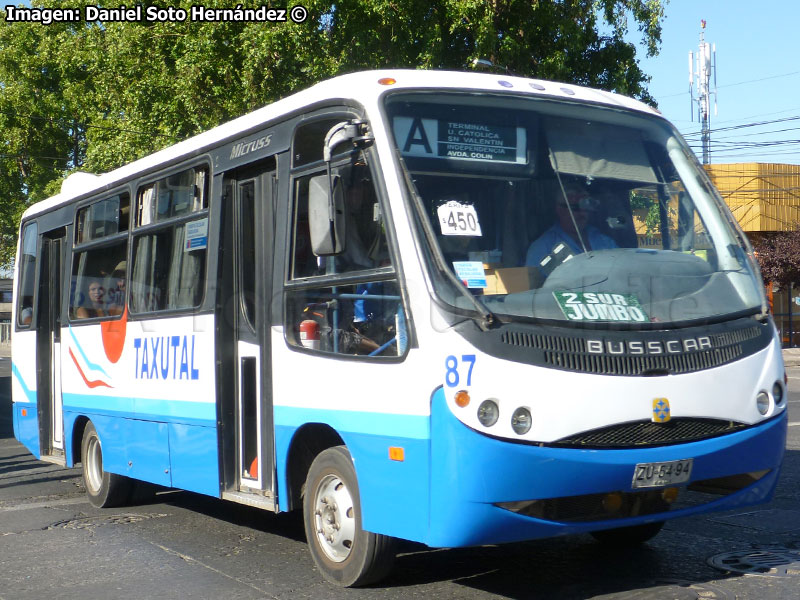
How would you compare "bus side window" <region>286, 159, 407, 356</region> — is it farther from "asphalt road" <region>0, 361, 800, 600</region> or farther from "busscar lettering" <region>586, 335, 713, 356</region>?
"asphalt road" <region>0, 361, 800, 600</region>

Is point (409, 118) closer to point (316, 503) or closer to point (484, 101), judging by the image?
point (484, 101)

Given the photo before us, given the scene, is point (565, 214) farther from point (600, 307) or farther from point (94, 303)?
point (94, 303)

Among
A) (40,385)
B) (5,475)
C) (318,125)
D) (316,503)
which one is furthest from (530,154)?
(5,475)

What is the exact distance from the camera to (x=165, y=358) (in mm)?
8234

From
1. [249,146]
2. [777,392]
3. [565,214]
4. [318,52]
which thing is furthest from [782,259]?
[565,214]

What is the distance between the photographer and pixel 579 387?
5164 millimetres

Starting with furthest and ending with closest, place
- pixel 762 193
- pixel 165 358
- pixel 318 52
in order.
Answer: pixel 762 193 < pixel 318 52 < pixel 165 358

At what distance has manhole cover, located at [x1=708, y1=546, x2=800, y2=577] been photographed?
6141 millimetres

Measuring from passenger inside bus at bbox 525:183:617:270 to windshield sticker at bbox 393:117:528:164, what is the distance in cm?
34

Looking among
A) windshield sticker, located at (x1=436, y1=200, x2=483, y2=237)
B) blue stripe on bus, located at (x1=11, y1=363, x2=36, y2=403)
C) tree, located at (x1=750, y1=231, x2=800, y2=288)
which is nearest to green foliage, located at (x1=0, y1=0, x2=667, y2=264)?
blue stripe on bus, located at (x1=11, y1=363, x2=36, y2=403)

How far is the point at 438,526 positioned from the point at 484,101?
7.95ft

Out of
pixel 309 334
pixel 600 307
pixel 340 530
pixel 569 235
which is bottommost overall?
pixel 340 530

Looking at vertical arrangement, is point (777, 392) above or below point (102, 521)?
above

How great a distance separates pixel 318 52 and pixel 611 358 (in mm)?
15514
